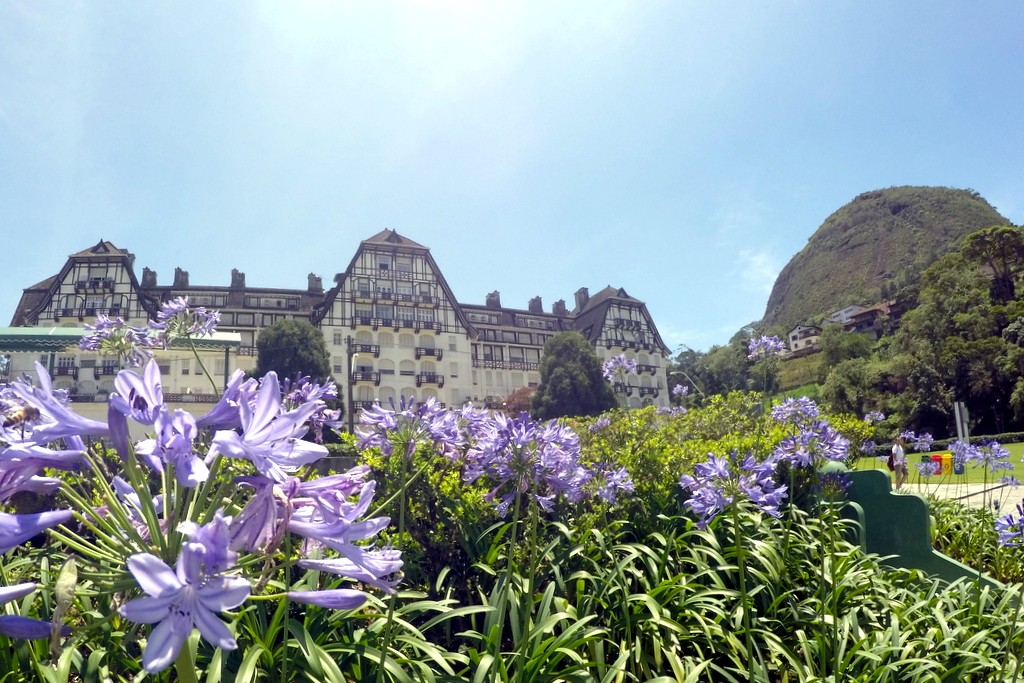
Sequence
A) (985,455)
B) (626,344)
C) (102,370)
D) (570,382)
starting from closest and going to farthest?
(985,455) → (102,370) → (570,382) → (626,344)

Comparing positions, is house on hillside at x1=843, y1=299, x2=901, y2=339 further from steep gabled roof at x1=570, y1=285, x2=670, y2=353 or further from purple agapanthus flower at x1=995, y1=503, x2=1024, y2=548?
purple agapanthus flower at x1=995, y1=503, x2=1024, y2=548

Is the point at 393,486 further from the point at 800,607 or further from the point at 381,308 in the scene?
the point at 381,308

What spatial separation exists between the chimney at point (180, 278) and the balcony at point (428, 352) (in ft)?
52.5

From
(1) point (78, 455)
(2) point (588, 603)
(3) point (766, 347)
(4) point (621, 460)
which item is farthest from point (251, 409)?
(3) point (766, 347)

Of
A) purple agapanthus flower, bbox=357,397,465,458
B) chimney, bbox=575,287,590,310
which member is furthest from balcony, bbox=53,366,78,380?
purple agapanthus flower, bbox=357,397,465,458

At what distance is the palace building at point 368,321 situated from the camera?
38.8m

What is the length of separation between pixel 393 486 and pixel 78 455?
2134 millimetres

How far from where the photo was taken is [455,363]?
1793 inches

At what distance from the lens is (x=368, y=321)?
4312 centimetres

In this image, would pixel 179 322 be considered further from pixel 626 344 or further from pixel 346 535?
pixel 626 344

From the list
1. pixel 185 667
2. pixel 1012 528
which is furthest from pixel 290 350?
pixel 185 667

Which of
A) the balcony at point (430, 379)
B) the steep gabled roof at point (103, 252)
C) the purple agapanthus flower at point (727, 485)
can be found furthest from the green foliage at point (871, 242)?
the purple agapanthus flower at point (727, 485)

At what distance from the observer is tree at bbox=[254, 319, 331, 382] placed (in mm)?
34719

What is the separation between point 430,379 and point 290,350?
1126 cm
